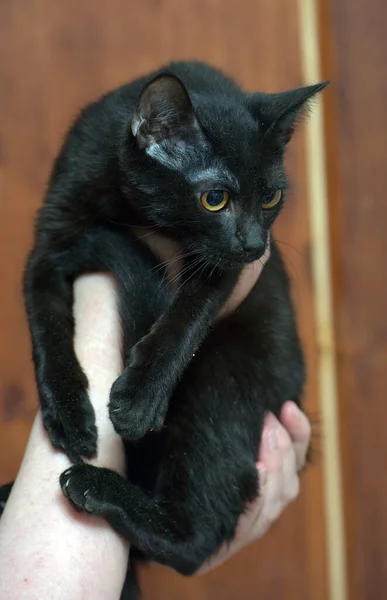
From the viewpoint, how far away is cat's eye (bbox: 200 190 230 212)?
0.78m

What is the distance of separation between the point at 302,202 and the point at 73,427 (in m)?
0.94

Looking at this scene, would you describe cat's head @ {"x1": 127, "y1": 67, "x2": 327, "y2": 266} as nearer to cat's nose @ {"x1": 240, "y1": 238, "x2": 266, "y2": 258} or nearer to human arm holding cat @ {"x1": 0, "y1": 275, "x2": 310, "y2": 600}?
cat's nose @ {"x1": 240, "y1": 238, "x2": 266, "y2": 258}

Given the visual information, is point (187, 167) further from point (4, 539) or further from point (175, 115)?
point (4, 539)

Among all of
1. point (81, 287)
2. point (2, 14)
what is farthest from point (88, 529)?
point (2, 14)

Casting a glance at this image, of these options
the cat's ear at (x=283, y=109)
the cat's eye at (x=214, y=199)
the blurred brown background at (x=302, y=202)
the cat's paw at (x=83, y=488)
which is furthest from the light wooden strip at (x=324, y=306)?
the cat's paw at (x=83, y=488)

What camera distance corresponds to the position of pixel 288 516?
148 centimetres

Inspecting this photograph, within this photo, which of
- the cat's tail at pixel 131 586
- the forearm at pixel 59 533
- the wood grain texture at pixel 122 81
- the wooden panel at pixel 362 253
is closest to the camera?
the forearm at pixel 59 533

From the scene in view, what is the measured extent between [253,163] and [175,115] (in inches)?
4.8

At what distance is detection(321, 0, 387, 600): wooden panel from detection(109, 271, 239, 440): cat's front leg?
688 mm

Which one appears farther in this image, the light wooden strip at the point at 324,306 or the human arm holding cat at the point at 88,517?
the light wooden strip at the point at 324,306

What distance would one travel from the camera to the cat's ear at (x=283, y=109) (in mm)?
814

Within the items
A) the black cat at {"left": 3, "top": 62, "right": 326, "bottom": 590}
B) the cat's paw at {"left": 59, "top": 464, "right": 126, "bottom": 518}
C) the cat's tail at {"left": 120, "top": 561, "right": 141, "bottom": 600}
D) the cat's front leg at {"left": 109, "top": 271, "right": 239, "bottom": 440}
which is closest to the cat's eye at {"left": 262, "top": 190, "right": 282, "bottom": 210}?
Result: the black cat at {"left": 3, "top": 62, "right": 326, "bottom": 590}

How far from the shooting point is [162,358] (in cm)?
76

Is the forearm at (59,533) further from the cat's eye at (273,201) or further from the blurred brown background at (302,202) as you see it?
the blurred brown background at (302,202)
